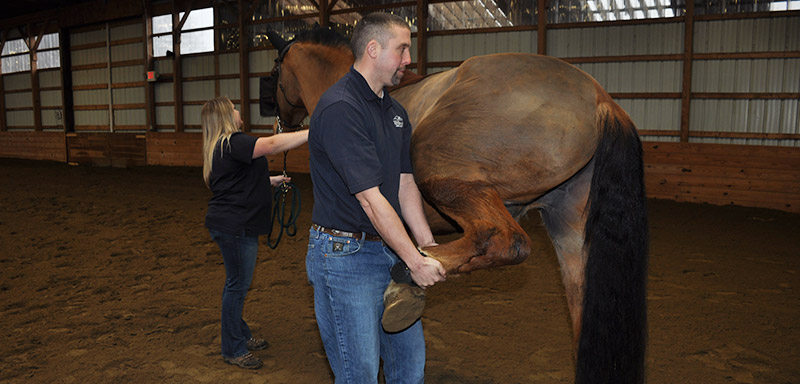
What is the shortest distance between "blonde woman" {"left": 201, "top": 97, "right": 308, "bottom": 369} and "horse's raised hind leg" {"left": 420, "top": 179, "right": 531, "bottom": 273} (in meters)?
1.47

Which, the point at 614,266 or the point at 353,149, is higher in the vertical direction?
the point at 353,149

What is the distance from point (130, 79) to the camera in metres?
16.7

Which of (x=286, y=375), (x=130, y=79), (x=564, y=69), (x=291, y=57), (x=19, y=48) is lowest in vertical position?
(x=286, y=375)

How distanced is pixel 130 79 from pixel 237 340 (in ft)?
52.3

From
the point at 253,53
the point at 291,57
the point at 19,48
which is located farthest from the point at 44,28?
the point at 291,57

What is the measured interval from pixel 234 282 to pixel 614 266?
2127 mm

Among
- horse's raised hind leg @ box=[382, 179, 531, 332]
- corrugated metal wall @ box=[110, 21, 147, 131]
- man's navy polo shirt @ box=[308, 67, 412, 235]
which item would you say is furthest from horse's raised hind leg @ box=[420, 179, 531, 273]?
corrugated metal wall @ box=[110, 21, 147, 131]

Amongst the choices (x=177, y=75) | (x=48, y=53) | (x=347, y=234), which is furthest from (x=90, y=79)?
(x=347, y=234)

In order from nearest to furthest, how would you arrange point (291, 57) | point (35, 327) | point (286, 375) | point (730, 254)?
point (286, 375)
point (35, 327)
point (291, 57)
point (730, 254)

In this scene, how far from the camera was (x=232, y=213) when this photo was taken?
318 centimetres

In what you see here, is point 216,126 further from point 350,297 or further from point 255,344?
point 350,297

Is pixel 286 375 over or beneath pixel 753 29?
beneath

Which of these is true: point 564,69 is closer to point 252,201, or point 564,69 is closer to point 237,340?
point 252,201

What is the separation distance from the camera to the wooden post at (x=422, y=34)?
11.8m
